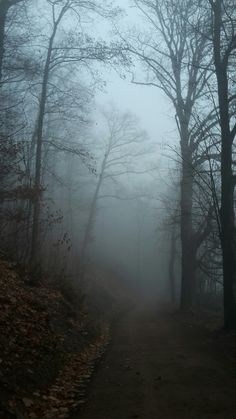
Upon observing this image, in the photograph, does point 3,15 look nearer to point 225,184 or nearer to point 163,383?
point 225,184

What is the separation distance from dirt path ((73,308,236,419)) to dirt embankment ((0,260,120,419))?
0.37 metres

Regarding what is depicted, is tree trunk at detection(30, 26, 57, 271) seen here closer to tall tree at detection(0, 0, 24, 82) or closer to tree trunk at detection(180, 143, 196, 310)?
tall tree at detection(0, 0, 24, 82)

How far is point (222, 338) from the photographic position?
12.3m

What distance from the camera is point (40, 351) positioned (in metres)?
8.42

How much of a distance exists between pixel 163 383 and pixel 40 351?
7.06ft

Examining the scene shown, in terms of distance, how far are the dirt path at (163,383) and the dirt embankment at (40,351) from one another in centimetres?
37

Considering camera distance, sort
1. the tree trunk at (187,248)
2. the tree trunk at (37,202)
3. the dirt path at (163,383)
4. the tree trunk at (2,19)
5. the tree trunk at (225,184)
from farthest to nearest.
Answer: the tree trunk at (187,248) < the tree trunk at (2,19) < the tree trunk at (37,202) < the tree trunk at (225,184) < the dirt path at (163,383)

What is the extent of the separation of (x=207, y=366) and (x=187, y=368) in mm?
431

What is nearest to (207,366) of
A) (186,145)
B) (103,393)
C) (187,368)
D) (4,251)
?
(187,368)

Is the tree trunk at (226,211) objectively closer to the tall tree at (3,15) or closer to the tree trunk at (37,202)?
the tree trunk at (37,202)

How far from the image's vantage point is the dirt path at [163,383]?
6629 millimetres

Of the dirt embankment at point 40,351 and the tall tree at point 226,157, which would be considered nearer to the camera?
the dirt embankment at point 40,351

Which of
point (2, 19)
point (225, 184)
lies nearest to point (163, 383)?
point (225, 184)

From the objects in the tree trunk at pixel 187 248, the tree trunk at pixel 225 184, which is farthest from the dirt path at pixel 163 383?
the tree trunk at pixel 187 248
